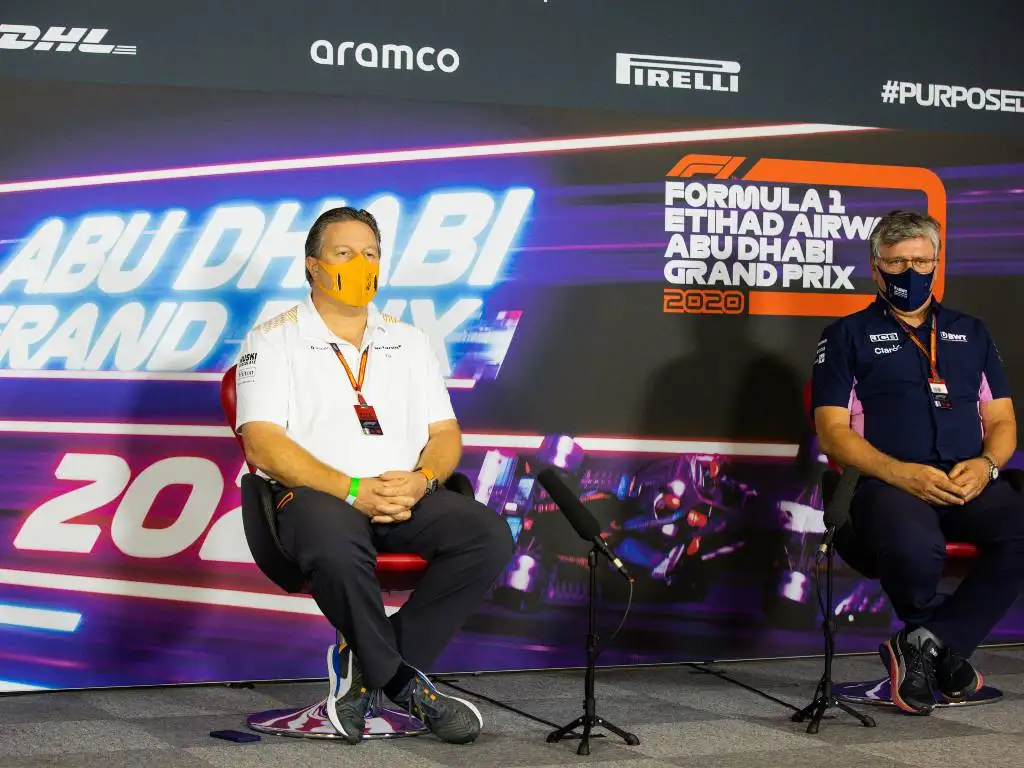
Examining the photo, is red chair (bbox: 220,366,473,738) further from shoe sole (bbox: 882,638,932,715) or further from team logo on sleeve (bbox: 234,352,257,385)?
shoe sole (bbox: 882,638,932,715)

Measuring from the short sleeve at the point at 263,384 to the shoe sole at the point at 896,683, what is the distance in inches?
71.0

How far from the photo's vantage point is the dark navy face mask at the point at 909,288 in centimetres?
406

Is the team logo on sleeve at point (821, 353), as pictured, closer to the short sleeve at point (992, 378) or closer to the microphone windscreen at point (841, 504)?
the short sleeve at point (992, 378)

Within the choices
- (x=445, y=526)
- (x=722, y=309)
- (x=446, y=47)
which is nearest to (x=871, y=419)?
(x=722, y=309)

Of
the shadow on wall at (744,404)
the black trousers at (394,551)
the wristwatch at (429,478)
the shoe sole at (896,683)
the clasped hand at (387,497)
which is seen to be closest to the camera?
the black trousers at (394,551)

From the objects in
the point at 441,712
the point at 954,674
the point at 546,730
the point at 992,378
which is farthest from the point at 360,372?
the point at 992,378

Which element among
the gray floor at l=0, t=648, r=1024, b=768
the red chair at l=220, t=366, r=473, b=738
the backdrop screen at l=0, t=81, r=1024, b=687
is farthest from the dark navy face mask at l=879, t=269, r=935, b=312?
the red chair at l=220, t=366, r=473, b=738

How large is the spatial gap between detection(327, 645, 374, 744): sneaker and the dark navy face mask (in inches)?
76.8

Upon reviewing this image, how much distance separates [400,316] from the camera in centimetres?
429

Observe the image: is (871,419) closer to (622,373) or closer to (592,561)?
(622,373)

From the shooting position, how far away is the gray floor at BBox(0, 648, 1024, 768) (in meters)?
3.18

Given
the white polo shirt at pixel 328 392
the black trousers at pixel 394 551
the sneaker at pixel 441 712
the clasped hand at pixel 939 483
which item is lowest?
the sneaker at pixel 441 712

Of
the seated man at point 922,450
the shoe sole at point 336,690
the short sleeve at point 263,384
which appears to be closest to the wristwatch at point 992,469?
the seated man at point 922,450

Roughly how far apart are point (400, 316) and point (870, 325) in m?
1.45
